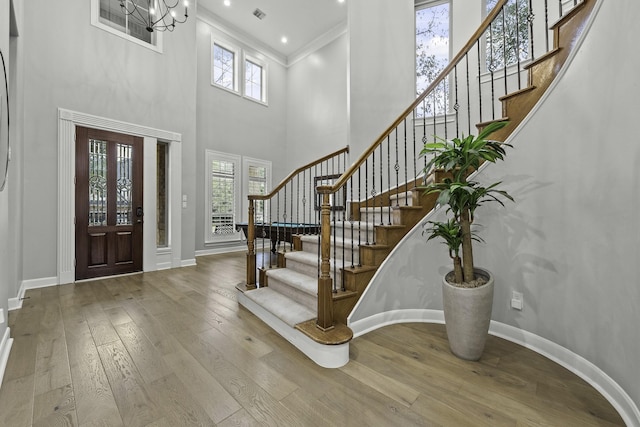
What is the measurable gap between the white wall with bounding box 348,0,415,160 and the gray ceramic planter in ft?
9.97

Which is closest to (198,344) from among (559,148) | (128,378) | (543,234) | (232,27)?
(128,378)

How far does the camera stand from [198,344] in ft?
7.01

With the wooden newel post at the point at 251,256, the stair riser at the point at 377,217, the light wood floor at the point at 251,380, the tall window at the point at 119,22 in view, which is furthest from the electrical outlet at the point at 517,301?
the tall window at the point at 119,22

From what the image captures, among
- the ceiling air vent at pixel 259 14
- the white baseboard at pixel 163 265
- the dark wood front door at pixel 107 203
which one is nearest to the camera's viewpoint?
the dark wood front door at pixel 107 203

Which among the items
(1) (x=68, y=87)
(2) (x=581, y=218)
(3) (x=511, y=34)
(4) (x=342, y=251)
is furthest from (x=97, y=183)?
(3) (x=511, y=34)

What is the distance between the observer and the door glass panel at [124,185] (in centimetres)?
419

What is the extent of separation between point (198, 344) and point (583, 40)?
356 cm

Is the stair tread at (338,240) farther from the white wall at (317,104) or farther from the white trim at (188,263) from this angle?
the white wall at (317,104)

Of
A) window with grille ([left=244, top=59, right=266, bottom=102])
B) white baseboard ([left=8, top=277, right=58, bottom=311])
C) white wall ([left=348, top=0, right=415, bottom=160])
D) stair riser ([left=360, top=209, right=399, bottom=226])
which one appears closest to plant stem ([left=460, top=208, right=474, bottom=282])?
stair riser ([left=360, top=209, right=399, bottom=226])

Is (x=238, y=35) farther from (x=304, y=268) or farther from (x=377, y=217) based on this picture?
(x=304, y=268)

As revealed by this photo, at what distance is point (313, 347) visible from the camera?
6.42 ft

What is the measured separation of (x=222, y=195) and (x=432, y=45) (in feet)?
17.0

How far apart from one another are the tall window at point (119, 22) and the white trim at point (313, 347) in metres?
4.96

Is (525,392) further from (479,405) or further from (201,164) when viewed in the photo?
(201,164)
